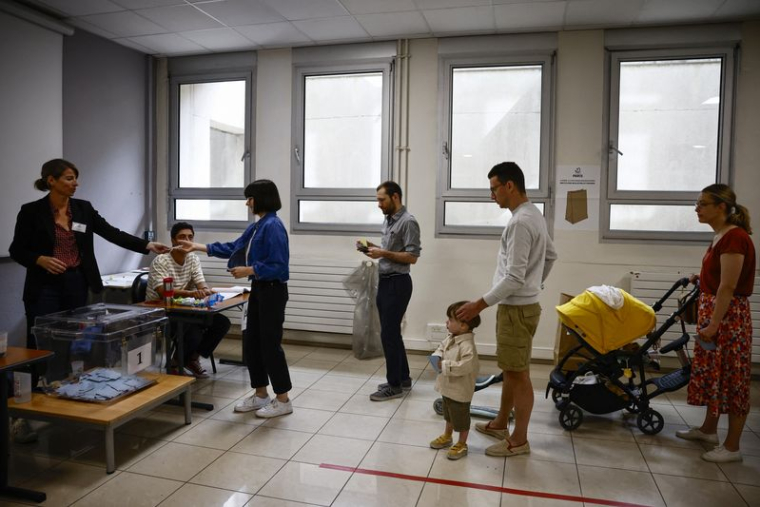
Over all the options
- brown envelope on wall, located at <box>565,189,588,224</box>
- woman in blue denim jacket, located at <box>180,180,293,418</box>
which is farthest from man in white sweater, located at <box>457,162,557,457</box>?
brown envelope on wall, located at <box>565,189,588,224</box>

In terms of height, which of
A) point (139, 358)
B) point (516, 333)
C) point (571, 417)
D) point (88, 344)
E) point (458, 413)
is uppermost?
point (516, 333)

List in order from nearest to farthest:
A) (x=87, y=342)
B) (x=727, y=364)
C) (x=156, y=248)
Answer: (x=727, y=364) → (x=87, y=342) → (x=156, y=248)

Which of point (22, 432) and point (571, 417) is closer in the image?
point (22, 432)

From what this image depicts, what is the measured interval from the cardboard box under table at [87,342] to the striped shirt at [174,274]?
0.74 meters

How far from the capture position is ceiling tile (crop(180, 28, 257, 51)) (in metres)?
4.91

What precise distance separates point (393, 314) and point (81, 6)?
134 inches

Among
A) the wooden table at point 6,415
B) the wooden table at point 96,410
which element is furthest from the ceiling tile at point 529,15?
the wooden table at point 6,415

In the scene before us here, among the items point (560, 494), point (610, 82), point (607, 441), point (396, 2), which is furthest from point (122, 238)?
point (610, 82)

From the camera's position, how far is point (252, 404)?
143 inches

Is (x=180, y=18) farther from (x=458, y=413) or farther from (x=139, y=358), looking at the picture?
(x=458, y=413)

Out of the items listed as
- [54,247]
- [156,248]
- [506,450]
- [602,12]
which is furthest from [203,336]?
[602,12]

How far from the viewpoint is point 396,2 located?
4.14 metres

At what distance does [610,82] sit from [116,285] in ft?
14.7

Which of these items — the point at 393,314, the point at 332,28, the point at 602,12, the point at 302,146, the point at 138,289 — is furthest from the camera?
the point at 302,146
